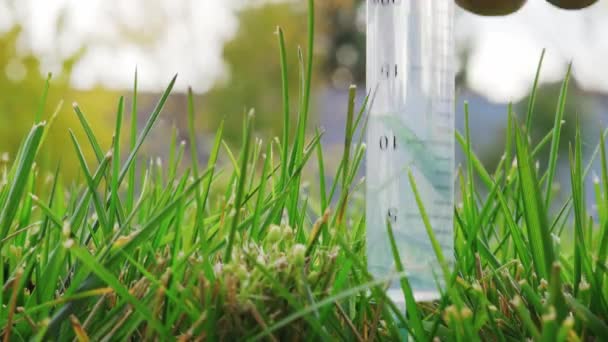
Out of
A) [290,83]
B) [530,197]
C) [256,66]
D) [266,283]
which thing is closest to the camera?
[266,283]

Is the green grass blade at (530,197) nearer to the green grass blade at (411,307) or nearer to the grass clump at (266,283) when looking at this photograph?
the grass clump at (266,283)

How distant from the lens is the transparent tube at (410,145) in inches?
23.8

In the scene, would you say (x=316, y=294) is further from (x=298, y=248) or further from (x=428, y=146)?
(x=428, y=146)

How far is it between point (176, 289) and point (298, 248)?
9 cm

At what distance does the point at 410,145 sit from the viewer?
61cm

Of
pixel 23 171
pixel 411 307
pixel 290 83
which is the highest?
pixel 23 171

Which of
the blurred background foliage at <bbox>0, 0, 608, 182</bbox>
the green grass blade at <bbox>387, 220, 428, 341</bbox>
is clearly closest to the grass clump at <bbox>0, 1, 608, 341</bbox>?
the green grass blade at <bbox>387, 220, 428, 341</bbox>

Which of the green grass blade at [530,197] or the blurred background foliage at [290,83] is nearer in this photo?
the green grass blade at [530,197]

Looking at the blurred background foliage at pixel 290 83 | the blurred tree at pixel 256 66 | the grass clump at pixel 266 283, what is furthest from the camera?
the blurred tree at pixel 256 66

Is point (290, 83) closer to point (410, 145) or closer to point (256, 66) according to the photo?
point (256, 66)

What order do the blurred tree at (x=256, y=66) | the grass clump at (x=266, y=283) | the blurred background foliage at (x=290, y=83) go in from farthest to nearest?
the blurred tree at (x=256, y=66), the blurred background foliage at (x=290, y=83), the grass clump at (x=266, y=283)

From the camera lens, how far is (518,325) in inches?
24.4

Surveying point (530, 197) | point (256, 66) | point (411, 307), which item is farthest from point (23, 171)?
point (256, 66)

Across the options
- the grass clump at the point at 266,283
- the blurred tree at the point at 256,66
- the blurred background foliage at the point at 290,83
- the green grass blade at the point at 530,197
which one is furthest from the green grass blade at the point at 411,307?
the blurred tree at the point at 256,66
